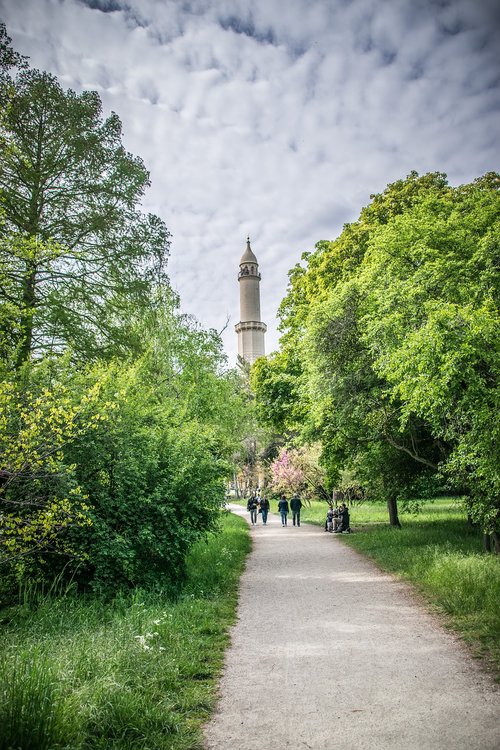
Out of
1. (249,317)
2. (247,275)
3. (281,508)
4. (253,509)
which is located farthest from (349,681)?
(247,275)

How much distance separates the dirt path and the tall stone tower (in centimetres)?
7318

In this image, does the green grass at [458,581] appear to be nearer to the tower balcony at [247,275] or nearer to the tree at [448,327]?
the tree at [448,327]

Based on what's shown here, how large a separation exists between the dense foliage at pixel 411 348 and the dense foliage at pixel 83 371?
4.40 m

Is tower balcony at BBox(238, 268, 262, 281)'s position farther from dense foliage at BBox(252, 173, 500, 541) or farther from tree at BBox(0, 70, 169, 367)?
tree at BBox(0, 70, 169, 367)

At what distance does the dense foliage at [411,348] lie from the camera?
8.89m

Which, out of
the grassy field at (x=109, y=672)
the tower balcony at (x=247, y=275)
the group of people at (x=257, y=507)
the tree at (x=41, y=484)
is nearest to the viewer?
the grassy field at (x=109, y=672)

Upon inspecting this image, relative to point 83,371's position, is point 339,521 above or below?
below

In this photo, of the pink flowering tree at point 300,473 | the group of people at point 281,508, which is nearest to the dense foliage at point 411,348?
the group of people at point 281,508

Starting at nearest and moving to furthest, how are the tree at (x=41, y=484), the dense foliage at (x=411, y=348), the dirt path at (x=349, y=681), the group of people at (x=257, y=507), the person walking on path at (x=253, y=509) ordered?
the dirt path at (x=349, y=681) < the tree at (x=41, y=484) < the dense foliage at (x=411, y=348) < the group of people at (x=257, y=507) < the person walking on path at (x=253, y=509)

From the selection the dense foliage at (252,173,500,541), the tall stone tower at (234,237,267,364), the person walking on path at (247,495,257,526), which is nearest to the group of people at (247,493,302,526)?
the person walking on path at (247,495,257,526)

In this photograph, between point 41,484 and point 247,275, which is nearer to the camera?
point 41,484

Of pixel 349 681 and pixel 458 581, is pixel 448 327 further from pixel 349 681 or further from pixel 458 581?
pixel 349 681

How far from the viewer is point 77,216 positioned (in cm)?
1406

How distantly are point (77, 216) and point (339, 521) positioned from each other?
14745 millimetres
